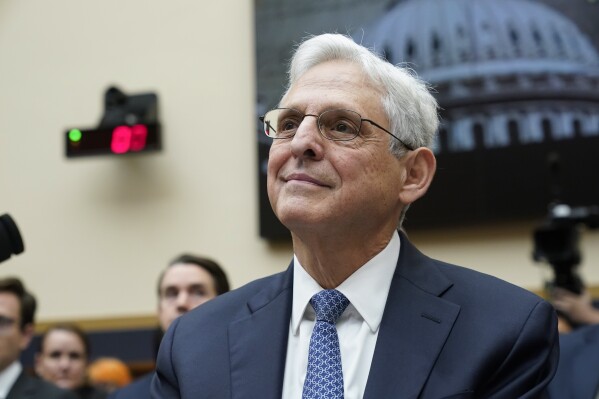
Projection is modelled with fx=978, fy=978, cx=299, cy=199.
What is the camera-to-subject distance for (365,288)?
2.24 metres

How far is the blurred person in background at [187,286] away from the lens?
380 centimetres

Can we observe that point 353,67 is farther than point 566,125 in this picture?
No

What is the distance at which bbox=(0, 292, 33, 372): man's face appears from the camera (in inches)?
172

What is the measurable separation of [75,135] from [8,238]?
5.18 metres


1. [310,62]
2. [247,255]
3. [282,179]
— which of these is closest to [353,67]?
[310,62]

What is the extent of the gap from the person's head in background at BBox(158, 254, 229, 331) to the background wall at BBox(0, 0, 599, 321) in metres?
2.93

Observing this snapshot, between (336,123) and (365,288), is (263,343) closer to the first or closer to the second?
(365,288)

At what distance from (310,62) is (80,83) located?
18.5ft

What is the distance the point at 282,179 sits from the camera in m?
2.26

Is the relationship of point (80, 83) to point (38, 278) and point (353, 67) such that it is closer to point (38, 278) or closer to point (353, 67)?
point (38, 278)

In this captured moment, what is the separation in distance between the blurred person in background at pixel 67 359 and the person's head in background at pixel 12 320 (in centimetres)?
66

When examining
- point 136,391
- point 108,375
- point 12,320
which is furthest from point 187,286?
point 108,375

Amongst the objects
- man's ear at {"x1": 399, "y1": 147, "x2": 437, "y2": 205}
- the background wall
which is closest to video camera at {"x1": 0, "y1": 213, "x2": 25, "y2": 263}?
man's ear at {"x1": 399, "y1": 147, "x2": 437, "y2": 205}

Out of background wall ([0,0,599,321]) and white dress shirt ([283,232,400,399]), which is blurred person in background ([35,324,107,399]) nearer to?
background wall ([0,0,599,321])
